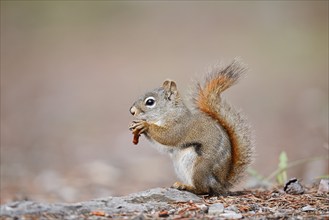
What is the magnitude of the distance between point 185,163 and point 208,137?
197 mm

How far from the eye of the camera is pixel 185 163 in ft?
12.5

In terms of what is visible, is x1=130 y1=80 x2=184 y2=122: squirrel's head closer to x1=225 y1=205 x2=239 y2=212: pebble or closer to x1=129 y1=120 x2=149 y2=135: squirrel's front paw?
x1=129 y1=120 x2=149 y2=135: squirrel's front paw

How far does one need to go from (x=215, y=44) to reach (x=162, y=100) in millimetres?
9467

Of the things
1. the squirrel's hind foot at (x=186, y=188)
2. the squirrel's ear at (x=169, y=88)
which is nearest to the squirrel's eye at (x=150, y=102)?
the squirrel's ear at (x=169, y=88)

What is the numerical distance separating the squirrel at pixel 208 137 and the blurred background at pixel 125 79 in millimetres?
180

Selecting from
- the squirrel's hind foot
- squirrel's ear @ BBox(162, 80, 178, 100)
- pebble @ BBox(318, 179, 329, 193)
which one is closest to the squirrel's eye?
squirrel's ear @ BBox(162, 80, 178, 100)

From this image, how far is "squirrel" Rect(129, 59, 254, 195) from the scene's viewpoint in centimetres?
380

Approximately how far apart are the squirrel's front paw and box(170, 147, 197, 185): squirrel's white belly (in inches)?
9.8

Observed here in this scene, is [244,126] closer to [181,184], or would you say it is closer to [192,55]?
[181,184]

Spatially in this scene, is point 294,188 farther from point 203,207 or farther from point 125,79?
point 125,79

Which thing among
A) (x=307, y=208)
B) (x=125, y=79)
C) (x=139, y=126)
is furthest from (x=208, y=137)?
(x=125, y=79)

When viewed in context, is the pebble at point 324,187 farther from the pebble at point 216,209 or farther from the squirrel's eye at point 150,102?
the squirrel's eye at point 150,102

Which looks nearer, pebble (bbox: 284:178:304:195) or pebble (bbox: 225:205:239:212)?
pebble (bbox: 225:205:239:212)

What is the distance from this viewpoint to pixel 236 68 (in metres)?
3.96
